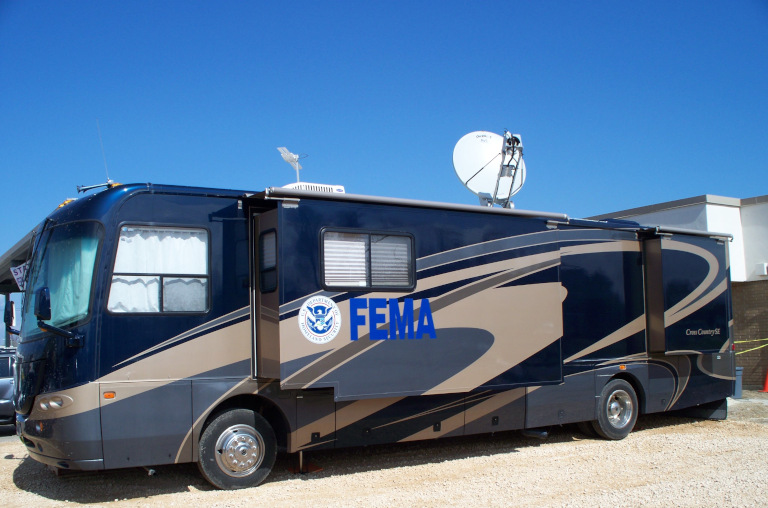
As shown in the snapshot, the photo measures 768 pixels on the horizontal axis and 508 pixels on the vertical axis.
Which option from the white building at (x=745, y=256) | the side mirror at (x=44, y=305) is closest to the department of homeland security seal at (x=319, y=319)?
the side mirror at (x=44, y=305)

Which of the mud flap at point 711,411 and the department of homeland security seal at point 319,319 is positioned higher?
the department of homeland security seal at point 319,319

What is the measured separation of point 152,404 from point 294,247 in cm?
206

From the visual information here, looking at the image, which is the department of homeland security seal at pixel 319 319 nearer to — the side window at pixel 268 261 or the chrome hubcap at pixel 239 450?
the side window at pixel 268 261

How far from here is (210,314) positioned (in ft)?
23.5

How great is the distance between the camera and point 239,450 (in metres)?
7.18

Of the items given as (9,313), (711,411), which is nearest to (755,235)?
(711,411)

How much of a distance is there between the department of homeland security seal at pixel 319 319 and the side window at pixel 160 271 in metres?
1.02

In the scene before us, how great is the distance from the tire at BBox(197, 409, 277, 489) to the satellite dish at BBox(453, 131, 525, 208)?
17.5 ft

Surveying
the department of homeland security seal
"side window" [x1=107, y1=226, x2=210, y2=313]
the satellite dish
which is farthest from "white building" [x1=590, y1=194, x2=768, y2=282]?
"side window" [x1=107, y1=226, x2=210, y2=313]

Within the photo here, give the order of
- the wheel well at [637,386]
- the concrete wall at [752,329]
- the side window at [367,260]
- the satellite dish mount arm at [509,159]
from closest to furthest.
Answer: the side window at [367,260] < the wheel well at [637,386] < the satellite dish mount arm at [509,159] < the concrete wall at [752,329]

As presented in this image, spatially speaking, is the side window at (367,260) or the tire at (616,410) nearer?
the side window at (367,260)

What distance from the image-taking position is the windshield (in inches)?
266

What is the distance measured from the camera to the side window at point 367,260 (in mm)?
7430

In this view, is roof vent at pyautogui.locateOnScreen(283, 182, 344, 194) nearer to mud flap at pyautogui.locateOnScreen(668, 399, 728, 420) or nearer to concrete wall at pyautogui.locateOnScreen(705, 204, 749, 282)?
mud flap at pyautogui.locateOnScreen(668, 399, 728, 420)
